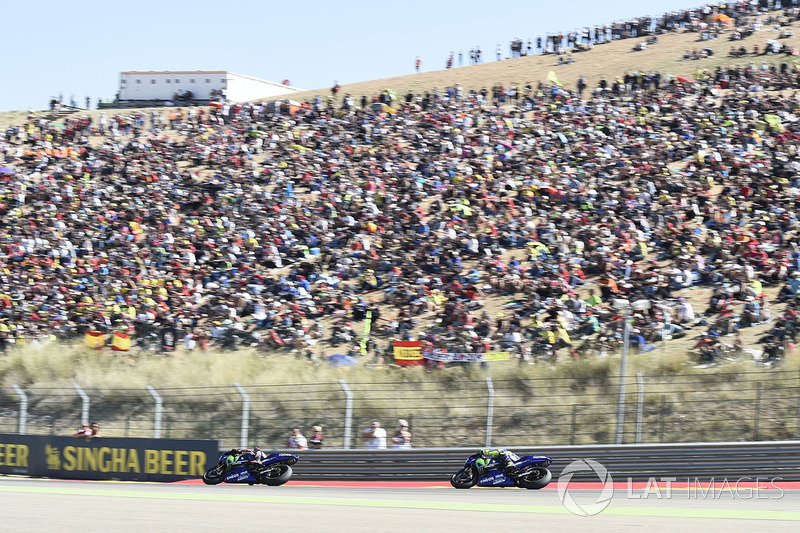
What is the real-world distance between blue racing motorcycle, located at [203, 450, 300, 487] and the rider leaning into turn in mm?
3001

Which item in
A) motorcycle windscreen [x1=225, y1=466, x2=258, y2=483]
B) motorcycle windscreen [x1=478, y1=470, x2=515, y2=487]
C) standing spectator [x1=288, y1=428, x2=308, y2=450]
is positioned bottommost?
motorcycle windscreen [x1=225, y1=466, x2=258, y2=483]

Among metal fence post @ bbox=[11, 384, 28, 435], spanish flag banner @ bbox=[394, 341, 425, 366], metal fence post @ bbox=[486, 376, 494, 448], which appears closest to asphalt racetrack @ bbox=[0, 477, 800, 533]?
metal fence post @ bbox=[486, 376, 494, 448]

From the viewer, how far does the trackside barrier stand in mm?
12133

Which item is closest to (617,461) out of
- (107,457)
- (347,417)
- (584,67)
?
(347,417)

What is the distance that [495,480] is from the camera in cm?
1238

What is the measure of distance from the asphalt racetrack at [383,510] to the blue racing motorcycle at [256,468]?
295mm

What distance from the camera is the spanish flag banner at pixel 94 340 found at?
22797 mm

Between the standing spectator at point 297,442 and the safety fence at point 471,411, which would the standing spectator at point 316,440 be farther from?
the safety fence at point 471,411

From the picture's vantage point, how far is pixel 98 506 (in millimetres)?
11430

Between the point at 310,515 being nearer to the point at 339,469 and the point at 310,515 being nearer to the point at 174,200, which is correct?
the point at 339,469

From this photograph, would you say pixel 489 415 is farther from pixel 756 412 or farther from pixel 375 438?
pixel 756 412

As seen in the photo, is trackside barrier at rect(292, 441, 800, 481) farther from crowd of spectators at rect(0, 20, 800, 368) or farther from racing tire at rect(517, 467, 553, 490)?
crowd of spectators at rect(0, 20, 800, 368)

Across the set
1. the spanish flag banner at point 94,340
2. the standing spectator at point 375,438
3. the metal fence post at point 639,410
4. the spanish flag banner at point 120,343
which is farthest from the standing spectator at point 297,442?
the spanish flag banner at point 94,340

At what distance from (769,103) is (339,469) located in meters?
23.2
